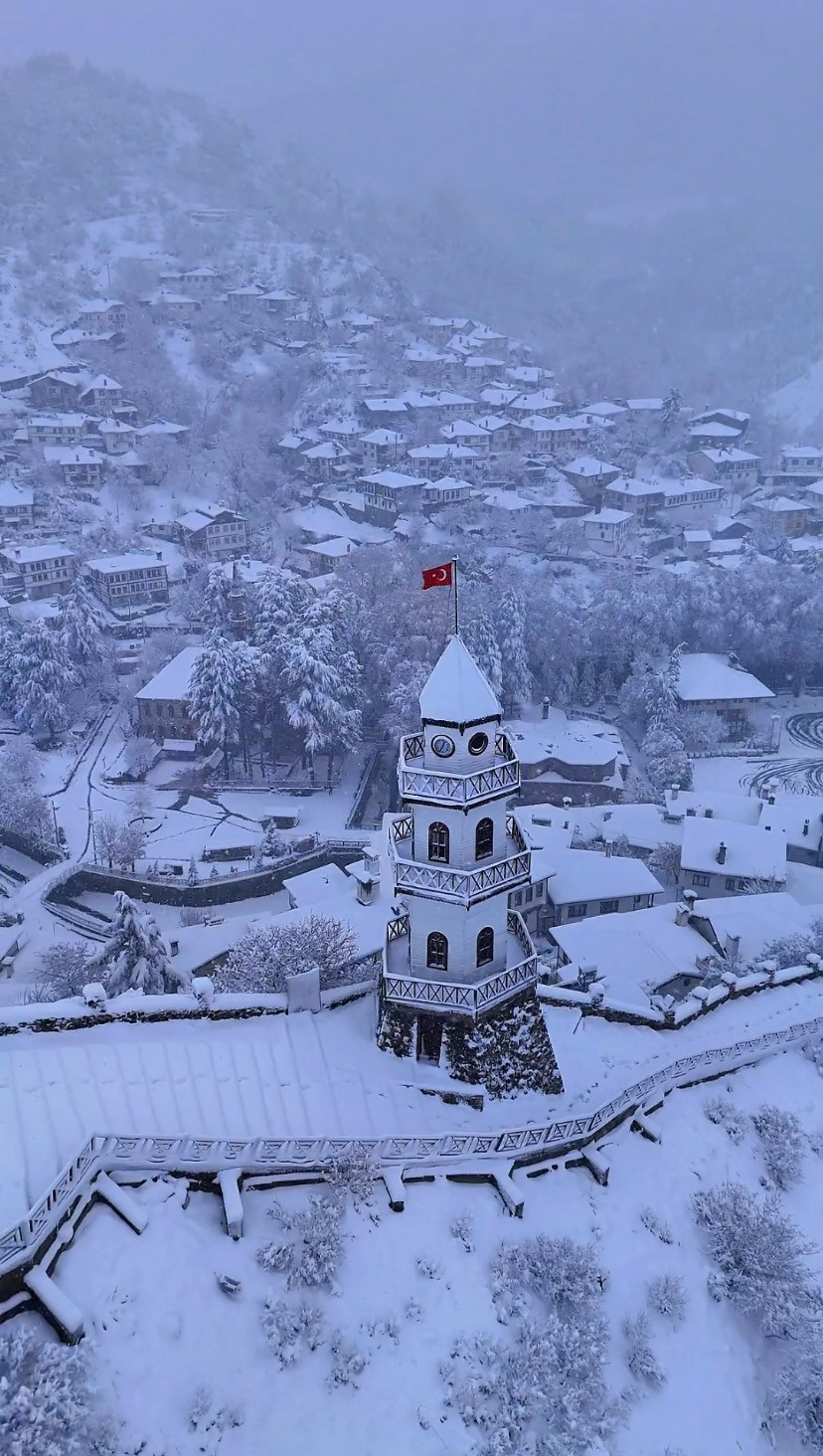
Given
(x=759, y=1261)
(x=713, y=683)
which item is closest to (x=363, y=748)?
(x=713, y=683)

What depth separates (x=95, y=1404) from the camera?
10.9 metres

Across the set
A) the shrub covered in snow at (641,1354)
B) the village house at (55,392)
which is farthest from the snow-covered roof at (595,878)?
the village house at (55,392)

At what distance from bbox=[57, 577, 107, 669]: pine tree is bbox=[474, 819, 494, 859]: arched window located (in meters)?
45.2

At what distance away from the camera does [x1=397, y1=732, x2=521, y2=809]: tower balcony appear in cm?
1567

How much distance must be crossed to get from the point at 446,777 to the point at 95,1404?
968 cm

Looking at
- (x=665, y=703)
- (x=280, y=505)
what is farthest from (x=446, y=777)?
(x=280, y=505)

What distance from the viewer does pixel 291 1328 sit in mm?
12594

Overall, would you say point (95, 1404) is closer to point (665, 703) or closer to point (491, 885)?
point (491, 885)

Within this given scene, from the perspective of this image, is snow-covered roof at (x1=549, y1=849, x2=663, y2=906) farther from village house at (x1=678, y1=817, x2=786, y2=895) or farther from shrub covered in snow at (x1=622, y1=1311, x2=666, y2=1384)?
shrub covered in snow at (x1=622, y1=1311, x2=666, y2=1384)

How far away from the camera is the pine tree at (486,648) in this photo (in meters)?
55.3

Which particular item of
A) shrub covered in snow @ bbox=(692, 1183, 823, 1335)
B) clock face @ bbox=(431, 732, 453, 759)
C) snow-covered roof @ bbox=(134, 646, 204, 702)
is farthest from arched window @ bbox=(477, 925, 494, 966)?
snow-covered roof @ bbox=(134, 646, 204, 702)

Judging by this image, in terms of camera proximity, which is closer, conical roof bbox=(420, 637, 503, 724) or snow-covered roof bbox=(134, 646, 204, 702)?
conical roof bbox=(420, 637, 503, 724)

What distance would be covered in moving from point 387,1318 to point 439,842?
291 inches

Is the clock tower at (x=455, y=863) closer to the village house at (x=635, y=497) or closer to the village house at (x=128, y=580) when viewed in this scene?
the village house at (x=128, y=580)
